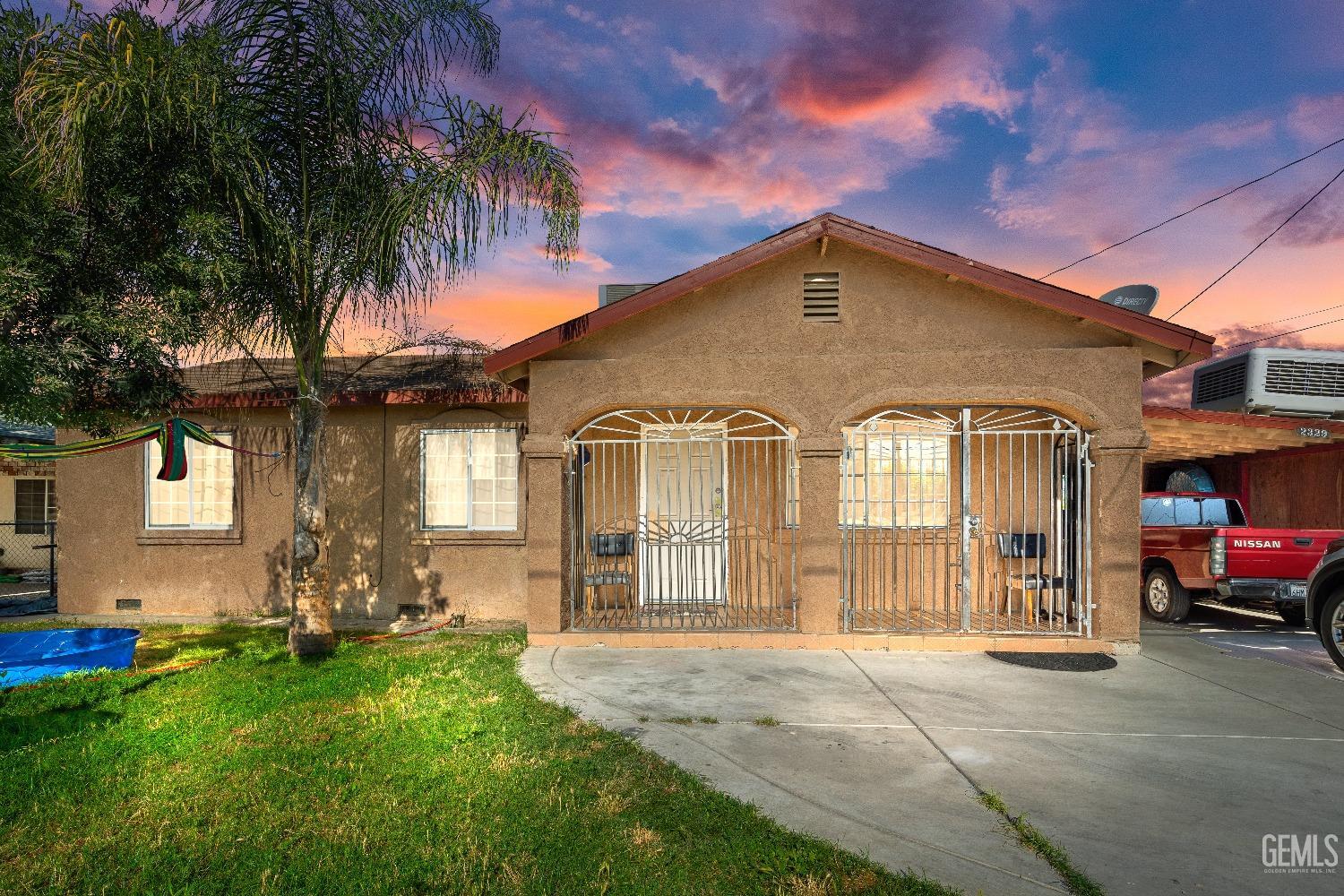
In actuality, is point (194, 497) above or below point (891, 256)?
below

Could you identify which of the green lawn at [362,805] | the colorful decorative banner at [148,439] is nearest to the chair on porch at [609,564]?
the green lawn at [362,805]

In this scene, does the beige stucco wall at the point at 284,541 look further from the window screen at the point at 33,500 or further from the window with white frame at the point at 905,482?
the window screen at the point at 33,500

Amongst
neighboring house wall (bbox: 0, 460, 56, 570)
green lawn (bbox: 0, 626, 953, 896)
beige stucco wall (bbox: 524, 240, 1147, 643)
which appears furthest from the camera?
neighboring house wall (bbox: 0, 460, 56, 570)

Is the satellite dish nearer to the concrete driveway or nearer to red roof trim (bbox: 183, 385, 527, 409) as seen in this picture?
the concrete driveway

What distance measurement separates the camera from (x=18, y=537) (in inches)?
656

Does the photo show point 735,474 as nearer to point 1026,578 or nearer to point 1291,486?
point 1026,578

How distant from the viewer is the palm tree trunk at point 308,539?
752 cm

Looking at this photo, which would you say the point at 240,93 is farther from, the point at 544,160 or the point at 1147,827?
the point at 1147,827

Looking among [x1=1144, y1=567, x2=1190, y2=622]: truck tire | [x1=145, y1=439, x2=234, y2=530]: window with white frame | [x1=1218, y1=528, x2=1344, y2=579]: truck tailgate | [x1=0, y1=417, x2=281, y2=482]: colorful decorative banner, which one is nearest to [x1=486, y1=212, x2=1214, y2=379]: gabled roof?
[x1=0, y1=417, x2=281, y2=482]: colorful decorative banner

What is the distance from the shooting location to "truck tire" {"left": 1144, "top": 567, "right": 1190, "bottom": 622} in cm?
1020

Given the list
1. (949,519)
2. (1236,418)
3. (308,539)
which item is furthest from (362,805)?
(1236,418)

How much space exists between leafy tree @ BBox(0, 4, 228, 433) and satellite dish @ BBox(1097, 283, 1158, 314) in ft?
30.9

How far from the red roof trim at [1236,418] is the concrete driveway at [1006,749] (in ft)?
9.38

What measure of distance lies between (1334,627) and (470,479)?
933 cm
